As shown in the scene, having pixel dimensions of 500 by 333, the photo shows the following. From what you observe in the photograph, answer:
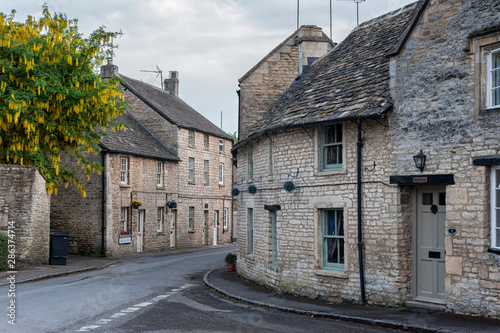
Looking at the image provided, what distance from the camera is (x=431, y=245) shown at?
→ 43.5 ft

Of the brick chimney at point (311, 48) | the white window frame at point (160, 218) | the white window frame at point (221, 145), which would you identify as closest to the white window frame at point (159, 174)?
the white window frame at point (160, 218)

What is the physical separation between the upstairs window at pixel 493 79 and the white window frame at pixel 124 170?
949 inches

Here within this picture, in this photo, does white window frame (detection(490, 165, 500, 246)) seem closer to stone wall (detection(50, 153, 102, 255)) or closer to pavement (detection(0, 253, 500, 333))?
pavement (detection(0, 253, 500, 333))

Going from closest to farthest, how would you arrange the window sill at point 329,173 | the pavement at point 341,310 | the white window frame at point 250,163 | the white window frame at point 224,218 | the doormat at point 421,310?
the pavement at point 341,310 → the doormat at point 421,310 → the window sill at point 329,173 → the white window frame at point 250,163 → the white window frame at point 224,218

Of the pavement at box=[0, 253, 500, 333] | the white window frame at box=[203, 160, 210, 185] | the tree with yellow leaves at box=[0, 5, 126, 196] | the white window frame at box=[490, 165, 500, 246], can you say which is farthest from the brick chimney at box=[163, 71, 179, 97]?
the white window frame at box=[490, 165, 500, 246]

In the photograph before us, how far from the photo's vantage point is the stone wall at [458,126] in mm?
11672

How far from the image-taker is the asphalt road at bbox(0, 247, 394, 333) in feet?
37.6

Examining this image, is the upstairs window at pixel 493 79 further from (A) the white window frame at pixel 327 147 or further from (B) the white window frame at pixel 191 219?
(B) the white window frame at pixel 191 219

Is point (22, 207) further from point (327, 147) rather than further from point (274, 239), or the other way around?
point (327, 147)

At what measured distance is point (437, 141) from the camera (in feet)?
41.4

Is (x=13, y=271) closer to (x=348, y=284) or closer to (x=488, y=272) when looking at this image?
(x=348, y=284)

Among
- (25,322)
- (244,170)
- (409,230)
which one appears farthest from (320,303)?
(244,170)

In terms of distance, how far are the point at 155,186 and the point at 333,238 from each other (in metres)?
22.2

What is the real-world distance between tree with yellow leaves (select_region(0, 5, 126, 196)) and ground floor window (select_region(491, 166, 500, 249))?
17468mm
